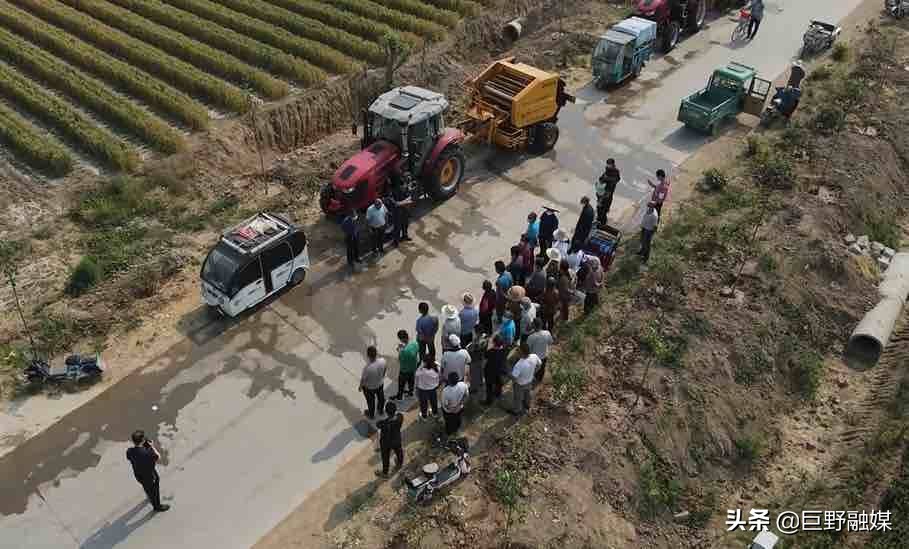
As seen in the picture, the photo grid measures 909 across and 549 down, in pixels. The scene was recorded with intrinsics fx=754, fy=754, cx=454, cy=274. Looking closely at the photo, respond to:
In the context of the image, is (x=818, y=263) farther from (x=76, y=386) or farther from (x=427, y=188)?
(x=76, y=386)

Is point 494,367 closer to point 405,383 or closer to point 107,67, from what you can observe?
point 405,383

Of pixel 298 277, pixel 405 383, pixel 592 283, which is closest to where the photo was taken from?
pixel 405 383

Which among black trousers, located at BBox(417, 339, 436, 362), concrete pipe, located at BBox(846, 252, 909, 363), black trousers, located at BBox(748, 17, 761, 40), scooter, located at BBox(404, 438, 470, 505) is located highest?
black trousers, located at BBox(417, 339, 436, 362)

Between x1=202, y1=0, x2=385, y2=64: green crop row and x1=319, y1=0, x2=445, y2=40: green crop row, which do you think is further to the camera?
x1=319, y1=0, x2=445, y2=40: green crop row

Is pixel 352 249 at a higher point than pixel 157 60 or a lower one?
lower

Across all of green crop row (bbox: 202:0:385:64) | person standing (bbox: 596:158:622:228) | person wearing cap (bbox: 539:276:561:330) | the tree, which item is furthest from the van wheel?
green crop row (bbox: 202:0:385:64)

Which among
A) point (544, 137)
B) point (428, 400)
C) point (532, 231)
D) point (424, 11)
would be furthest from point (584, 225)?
point (424, 11)

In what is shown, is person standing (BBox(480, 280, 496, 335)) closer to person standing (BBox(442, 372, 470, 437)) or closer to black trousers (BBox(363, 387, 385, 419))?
person standing (BBox(442, 372, 470, 437))

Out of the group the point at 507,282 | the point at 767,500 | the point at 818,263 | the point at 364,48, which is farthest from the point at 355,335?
the point at 364,48
